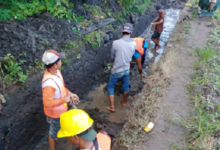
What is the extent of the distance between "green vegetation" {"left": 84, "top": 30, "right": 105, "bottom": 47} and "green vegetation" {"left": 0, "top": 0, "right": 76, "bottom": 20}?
0.66 m

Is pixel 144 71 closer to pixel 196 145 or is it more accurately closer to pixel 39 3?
pixel 196 145

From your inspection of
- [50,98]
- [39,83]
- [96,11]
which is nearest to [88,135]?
[50,98]

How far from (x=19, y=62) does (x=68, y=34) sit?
146 cm

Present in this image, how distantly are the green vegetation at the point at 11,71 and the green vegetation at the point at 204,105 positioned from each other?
3087mm

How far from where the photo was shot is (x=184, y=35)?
20.8 ft

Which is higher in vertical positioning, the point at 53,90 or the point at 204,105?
the point at 53,90

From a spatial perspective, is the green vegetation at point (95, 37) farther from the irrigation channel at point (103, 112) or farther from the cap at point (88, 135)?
the cap at point (88, 135)

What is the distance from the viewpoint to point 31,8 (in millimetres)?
3430

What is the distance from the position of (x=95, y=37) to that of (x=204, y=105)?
3366 mm

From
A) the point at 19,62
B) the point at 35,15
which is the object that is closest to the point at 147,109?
the point at 19,62

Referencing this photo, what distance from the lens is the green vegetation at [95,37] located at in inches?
171

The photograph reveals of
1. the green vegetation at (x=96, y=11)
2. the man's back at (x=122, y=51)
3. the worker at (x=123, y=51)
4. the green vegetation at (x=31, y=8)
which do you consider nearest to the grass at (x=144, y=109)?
the worker at (x=123, y=51)

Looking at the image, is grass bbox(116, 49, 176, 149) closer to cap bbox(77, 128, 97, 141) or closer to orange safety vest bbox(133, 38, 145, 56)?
orange safety vest bbox(133, 38, 145, 56)

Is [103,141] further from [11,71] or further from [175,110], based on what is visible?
[11,71]
